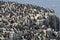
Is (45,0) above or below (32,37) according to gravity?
above

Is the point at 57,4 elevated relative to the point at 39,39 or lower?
elevated

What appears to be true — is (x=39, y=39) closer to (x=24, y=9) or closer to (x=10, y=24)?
(x=10, y=24)

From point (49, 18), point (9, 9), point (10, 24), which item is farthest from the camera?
point (9, 9)

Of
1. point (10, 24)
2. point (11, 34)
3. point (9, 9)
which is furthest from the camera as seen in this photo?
point (9, 9)

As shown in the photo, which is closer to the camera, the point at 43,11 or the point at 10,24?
the point at 10,24

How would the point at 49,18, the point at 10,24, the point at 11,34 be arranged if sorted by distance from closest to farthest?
the point at 11,34 < the point at 10,24 < the point at 49,18

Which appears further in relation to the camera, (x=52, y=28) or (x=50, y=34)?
(x=52, y=28)

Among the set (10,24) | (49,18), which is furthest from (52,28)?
(10,24)

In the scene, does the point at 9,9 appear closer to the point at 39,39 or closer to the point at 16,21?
the point at 16,21

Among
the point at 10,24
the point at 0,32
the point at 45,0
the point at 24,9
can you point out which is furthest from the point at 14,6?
the point at 0,32
